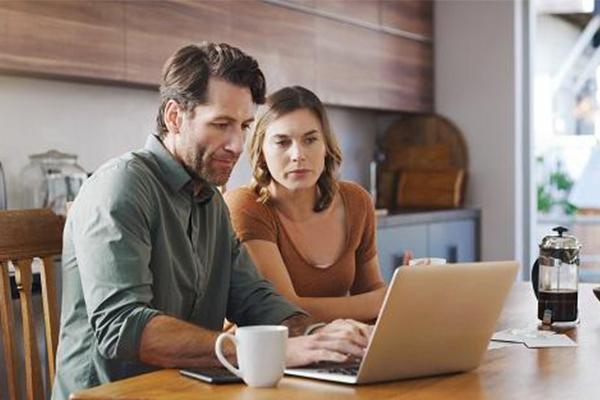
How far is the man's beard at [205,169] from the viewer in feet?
6.50

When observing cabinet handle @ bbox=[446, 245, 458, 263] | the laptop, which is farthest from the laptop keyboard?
→ cabinet handle @ bbox=[446, 245, 458, 263]

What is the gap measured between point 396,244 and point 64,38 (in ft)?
6.28

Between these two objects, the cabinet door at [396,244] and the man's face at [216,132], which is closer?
the man's face at [216,132]

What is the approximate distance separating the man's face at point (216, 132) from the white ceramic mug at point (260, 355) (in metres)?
0.56

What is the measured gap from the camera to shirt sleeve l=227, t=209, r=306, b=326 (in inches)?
80.1

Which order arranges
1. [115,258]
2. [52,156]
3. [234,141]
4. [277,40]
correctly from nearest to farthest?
[115,258] < [234,141] < [52,156] < [277,40]

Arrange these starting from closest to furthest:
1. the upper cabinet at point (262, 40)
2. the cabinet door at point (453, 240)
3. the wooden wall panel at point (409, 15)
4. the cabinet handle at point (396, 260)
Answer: the upper cabinet at point (262, 40) < the cabinet handle at point (396, 260) < the cabinet door at point (453, 240) < the wooden wall panel at point (409, 15)

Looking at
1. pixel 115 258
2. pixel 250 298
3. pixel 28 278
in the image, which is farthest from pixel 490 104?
pixel 115 258

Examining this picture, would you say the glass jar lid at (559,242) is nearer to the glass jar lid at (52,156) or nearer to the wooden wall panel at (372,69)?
the glass jar lid at (52,156)

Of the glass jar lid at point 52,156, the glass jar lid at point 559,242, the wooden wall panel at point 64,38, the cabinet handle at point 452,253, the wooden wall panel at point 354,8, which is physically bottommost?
the cabinet handle at point 452,253

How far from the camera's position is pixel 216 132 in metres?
1.98

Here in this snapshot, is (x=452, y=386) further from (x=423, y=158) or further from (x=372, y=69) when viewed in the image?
(x=423, y=158)

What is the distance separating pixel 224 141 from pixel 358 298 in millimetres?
577

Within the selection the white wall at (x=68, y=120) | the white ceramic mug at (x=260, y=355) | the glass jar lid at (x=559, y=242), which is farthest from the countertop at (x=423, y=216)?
the white ceramic mug at (x=260, y=355)
